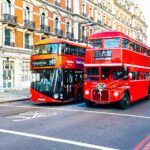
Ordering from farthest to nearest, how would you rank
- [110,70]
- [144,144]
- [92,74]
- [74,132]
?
[92,74], [110,70], [74,132], [144,144]

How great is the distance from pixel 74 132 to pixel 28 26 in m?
26.4

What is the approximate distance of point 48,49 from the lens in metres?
18.3

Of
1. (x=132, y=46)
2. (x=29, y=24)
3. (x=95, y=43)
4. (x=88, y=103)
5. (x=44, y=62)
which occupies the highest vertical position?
(x=29, y=24)

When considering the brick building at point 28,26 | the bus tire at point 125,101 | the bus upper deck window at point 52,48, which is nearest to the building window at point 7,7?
the brick building at point 28,26

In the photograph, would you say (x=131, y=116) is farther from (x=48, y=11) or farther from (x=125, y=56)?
(x=48, y=11)

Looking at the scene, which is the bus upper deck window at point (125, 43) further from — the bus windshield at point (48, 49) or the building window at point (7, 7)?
the building window at point (7, 7)

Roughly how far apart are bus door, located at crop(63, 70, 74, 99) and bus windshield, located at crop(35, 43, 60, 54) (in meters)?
1.48

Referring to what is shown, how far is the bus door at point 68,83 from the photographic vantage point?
18.5 meters

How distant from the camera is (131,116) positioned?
1372cm

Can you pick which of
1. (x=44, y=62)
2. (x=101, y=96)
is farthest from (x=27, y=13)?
(x=101, y=96)

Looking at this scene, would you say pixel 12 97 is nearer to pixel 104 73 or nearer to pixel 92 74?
pixel 92 74

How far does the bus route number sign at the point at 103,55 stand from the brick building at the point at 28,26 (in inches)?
638

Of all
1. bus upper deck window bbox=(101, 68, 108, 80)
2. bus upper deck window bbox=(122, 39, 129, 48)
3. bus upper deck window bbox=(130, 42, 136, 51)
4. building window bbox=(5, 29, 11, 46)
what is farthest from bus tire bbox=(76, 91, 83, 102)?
building window bbox=(5, 29, 11, 46)

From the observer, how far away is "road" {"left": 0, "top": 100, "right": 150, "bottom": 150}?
8258 millimetres
